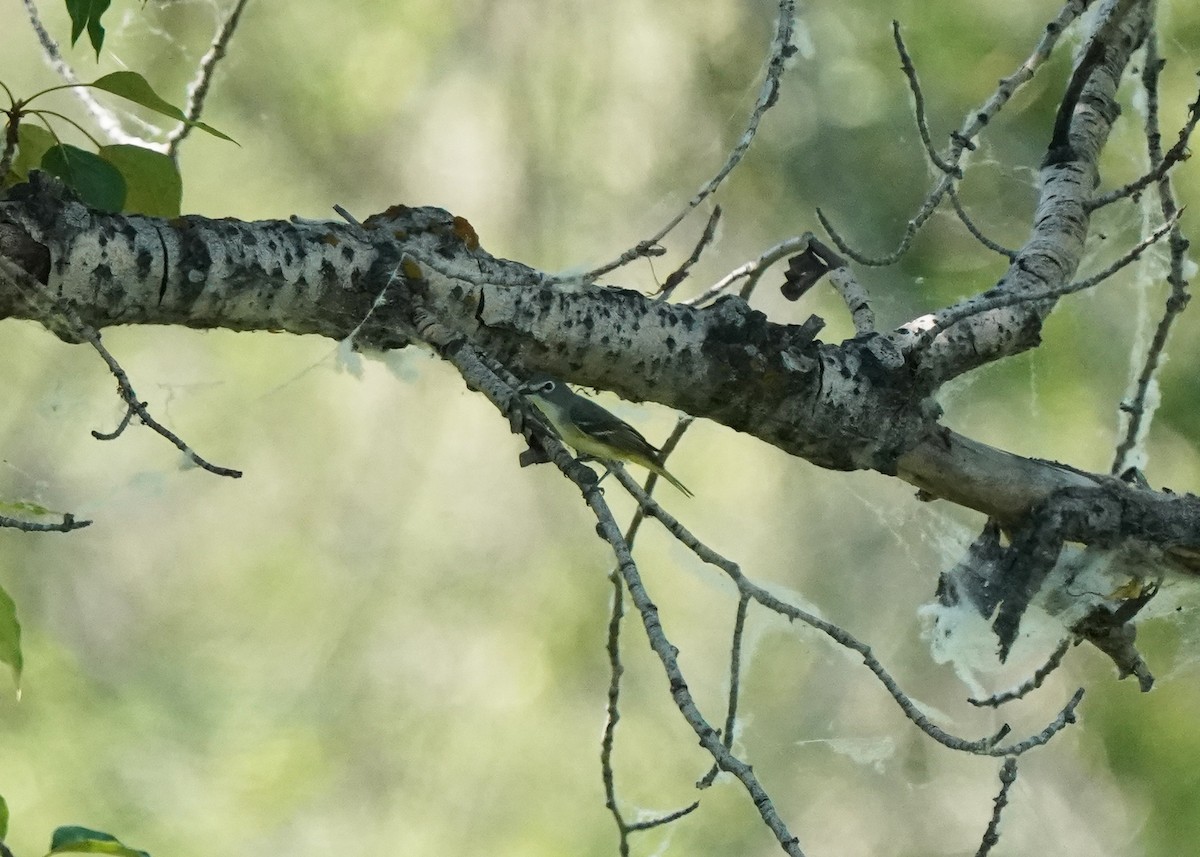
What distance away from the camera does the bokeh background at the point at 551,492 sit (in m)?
1.55

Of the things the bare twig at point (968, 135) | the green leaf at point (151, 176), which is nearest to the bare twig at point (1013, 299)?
the bare twig at point (968, 135)

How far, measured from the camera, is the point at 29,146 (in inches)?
21.2

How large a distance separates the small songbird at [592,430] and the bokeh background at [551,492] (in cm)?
83

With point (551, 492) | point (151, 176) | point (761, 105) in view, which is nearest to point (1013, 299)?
point (761, 105)

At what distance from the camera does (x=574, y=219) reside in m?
1.70

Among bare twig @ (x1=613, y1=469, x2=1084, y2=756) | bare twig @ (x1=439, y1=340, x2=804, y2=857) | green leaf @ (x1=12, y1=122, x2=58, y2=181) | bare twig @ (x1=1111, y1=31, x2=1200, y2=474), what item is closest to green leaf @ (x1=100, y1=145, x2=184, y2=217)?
green leaf @ (x1=12, y1=122, x2=58, y2=181)

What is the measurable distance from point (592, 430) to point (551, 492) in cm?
102

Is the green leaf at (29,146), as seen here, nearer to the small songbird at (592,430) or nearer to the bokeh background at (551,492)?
the small songbird at (592,430)

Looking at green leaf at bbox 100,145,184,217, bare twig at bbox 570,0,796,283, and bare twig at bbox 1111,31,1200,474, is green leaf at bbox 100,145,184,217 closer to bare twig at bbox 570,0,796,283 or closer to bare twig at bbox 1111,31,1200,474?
bare twig at bbox 570,0,796,283

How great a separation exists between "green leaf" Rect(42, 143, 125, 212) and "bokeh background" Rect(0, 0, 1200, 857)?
Answer: 105cm

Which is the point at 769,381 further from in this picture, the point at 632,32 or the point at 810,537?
the point at 632,32

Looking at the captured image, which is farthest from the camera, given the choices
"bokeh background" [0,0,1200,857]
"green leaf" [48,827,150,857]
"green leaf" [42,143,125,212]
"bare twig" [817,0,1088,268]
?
"bokeh background" [0,0,1200,857]

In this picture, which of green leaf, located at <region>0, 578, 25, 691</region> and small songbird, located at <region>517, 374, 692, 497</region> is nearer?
green leaf, located at <region>0, 578, 25, 691</region>

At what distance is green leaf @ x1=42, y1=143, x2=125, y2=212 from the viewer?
504mm
